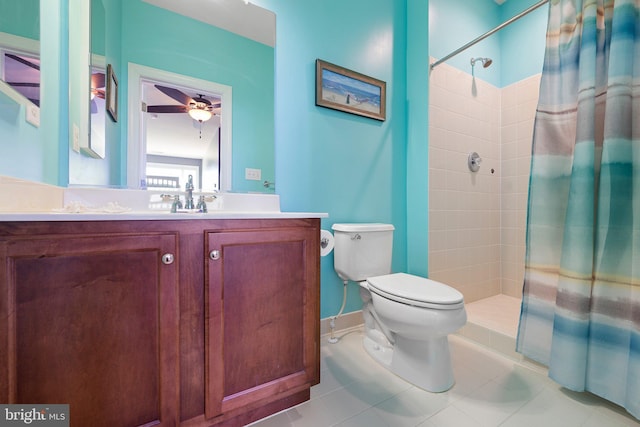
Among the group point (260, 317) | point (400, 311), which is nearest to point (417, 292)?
point (400, 311)

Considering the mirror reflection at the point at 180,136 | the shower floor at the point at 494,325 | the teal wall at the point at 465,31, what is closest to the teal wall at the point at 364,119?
the teal wall at the point at 465,31

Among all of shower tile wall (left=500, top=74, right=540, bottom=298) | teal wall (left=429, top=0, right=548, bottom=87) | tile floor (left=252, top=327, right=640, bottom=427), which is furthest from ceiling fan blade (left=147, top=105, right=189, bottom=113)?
shower tile wall (left=500, top=74, right=540, bottom=298)

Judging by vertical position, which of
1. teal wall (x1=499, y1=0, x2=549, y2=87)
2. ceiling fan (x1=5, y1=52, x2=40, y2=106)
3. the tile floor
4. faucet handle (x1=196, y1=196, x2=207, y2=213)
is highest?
teal wall (x1=499, y1=0, x2=549, y2=87)

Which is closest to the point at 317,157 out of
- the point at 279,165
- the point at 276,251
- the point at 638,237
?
the point at 279,165

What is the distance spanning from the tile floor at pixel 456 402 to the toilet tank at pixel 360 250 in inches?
20.1

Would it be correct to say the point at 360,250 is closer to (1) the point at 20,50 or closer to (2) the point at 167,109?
(2) the point at 167,109

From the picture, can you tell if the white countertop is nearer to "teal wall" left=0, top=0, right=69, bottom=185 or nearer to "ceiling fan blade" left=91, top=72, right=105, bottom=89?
"teal wall" left=0, top=0, right=69, bottom=185

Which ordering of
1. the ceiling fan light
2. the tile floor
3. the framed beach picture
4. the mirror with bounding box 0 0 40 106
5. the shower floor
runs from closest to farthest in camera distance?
the mirror with bounding box 0 0 40 106 → the tile floor → the ceiling fan light → the shower floor → the framed beach picture

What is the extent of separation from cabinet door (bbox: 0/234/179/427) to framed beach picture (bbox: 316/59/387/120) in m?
1.36

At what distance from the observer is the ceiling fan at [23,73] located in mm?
838

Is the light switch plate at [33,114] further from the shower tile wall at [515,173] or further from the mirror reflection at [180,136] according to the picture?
the shower tile wall at [515,173]

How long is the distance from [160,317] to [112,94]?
1.10 m

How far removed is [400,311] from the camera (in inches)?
49.2

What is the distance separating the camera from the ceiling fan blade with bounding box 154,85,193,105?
1348 mm
